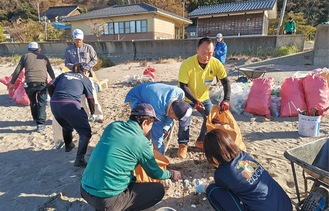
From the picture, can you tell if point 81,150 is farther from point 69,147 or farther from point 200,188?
point 200,188

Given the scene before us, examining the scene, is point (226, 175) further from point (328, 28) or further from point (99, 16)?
point (99, 16)

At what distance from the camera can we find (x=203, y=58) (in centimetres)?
313

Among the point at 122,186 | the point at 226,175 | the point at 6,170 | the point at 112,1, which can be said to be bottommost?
the point at 6,170

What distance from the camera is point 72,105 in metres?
2.98

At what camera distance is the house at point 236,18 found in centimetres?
1988

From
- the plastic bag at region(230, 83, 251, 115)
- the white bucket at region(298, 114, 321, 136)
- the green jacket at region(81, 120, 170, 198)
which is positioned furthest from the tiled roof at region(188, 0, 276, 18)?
the green jacket at region(81, 120, 170, 198)

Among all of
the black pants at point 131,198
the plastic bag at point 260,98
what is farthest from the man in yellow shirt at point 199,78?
the plastic bag at point 260,98

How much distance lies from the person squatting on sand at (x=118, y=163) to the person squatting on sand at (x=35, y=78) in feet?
9.89

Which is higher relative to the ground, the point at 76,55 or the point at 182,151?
the point at 76,55

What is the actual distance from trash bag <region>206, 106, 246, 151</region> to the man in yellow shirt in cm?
9

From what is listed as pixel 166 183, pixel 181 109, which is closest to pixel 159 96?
pixel 181 109

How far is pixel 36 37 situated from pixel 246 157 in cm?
3080

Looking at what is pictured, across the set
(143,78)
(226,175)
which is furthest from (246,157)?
(143,78)

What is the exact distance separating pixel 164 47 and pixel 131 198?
40.1ft
